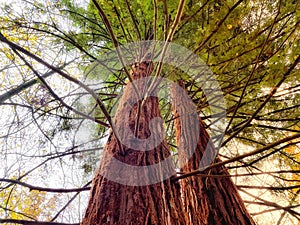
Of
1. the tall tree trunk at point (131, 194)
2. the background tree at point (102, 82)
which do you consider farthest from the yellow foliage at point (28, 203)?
the tall tree trunk at point (131, 194)

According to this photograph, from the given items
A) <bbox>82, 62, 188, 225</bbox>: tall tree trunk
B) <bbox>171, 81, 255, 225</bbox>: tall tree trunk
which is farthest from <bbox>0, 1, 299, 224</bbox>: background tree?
<bbox>82, 62, 188, 225</bbox>: tall tree trunk

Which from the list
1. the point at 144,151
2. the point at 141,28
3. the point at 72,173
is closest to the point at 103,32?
the point at 141,28

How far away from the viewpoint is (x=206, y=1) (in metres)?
1.69

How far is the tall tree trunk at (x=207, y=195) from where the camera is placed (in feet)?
5.29

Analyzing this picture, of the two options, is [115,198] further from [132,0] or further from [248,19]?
[132,0]

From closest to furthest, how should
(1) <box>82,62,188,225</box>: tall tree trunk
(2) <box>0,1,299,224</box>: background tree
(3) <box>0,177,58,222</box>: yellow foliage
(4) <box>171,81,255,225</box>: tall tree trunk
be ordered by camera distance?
1. (1) <box>82,62,188,225</box>: tall tree trunk
2. (4) <box>171,81,255,225</box>: tall tree trunk
3. (2) <box>0,1,299,224</box>: background tree
4. (3) <box>0,177,58,222</box>: yellow foliage

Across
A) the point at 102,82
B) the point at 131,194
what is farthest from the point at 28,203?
the point at 131,194

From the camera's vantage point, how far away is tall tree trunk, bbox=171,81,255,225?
63.5 inches

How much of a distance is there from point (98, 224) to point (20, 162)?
137 cm

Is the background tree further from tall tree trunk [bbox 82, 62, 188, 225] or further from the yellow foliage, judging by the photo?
tall tree trunk [bbox 82, 62, 188, 225]

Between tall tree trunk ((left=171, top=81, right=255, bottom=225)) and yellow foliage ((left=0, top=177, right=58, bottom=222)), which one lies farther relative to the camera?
yellow foliage ((left=0, top=177, right=58, bottom=222))

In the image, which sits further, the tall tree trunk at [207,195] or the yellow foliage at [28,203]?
the yellow foliage at [28,203]

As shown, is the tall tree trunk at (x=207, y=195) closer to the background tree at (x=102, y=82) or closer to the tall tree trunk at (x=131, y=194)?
the background tree at (x=102, y=82)

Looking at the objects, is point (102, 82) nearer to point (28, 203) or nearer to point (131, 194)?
point (28, 203)
